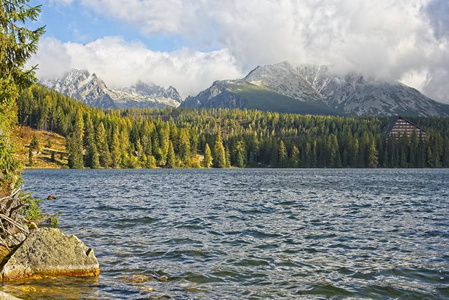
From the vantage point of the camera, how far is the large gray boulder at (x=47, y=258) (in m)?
16.3

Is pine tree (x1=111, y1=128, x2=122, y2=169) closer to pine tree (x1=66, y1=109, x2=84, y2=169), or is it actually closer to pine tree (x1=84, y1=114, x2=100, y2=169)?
pine tree (x1=84, y1=114, x2=100, y2=169)

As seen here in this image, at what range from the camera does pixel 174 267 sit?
18859 mm

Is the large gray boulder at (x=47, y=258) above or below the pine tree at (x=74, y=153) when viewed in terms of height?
below

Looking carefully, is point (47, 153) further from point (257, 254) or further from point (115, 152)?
point (257, 254)

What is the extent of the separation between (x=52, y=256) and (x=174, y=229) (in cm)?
1268

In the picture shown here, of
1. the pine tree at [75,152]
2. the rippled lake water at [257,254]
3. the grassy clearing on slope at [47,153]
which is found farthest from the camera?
the pine tree at [75,152]

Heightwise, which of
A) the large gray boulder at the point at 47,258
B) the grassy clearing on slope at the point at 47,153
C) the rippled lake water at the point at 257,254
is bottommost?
the rippled lake water at the point at 257,254

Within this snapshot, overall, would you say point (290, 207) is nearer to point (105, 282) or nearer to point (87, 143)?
point (105, 282)

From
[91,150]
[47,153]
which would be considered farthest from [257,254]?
[47,153]

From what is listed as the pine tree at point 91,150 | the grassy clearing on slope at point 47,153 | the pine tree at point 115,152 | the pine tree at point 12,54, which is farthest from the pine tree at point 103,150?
the pine tree at point 12,54

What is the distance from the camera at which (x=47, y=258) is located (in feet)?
54.9

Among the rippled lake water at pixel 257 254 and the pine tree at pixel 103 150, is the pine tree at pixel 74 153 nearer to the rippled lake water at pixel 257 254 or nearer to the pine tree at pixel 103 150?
the pine tree at pixel 103 150

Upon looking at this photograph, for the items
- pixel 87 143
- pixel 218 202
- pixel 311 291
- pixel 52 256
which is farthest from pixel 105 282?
pixel 87 143

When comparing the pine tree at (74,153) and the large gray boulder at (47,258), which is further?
the pine tree at (74,153)
